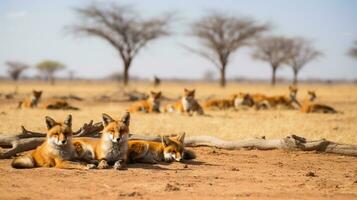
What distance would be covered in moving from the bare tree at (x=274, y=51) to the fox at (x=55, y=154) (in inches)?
2543

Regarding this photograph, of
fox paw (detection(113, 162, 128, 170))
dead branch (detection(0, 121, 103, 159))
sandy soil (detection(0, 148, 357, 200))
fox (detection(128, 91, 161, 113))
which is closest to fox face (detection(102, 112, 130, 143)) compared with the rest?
fox paw (detection(113, 162, 128, 170))

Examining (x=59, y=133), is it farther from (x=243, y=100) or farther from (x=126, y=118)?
(x=243, y=100)

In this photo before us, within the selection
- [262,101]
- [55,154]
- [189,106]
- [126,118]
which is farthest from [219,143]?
[262,101]

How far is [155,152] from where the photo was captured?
10.3 metres

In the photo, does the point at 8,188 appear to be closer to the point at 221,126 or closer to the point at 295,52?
the point at 221,126

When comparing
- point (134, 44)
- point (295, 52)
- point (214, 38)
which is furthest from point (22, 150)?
point (295, 52)

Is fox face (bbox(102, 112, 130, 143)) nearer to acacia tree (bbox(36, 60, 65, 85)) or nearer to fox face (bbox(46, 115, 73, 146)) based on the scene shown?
fox face (bbox(46, 115, 73, 146))

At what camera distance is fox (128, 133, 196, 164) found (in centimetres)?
1009

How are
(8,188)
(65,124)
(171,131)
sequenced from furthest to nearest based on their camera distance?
(171,131)
(65,124)
(8,188)

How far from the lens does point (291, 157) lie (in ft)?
37.3

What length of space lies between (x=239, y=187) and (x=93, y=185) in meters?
2.02

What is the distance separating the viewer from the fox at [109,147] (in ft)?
30.3

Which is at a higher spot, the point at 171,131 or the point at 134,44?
the point at 134,44

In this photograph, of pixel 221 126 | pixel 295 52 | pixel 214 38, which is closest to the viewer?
pixel 221 126
